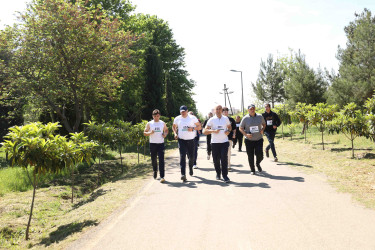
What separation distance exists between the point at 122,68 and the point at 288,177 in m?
11.8

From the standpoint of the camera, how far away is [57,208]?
8477mm

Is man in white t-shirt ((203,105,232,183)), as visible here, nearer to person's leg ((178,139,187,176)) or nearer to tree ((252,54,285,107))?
person's leg ((178,139,187,176))

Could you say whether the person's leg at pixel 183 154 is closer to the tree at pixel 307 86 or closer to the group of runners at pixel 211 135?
the group of runners at pixel 211 135

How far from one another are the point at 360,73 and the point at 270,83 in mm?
20267

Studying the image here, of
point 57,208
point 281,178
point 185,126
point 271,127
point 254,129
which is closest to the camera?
point 281,178

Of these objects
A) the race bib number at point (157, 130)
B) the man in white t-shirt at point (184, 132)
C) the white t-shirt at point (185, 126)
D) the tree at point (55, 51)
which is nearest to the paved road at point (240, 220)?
the man in white t-shirt at point (184, 132)

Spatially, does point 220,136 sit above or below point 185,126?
below

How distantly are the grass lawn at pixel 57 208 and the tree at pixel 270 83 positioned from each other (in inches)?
1396

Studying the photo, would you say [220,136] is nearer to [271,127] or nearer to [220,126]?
[220,126]

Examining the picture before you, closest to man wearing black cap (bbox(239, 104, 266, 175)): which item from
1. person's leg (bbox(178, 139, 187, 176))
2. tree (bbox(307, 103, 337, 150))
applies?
person's leg (bbox(178, 139, 187, 176))

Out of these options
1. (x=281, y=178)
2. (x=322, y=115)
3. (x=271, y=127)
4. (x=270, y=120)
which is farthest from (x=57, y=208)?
(x=322, y=115)

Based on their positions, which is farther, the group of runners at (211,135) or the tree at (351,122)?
the tree at (351,122)

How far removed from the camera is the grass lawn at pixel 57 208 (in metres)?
5.24

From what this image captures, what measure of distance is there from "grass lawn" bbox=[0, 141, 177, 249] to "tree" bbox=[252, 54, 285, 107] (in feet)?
116
